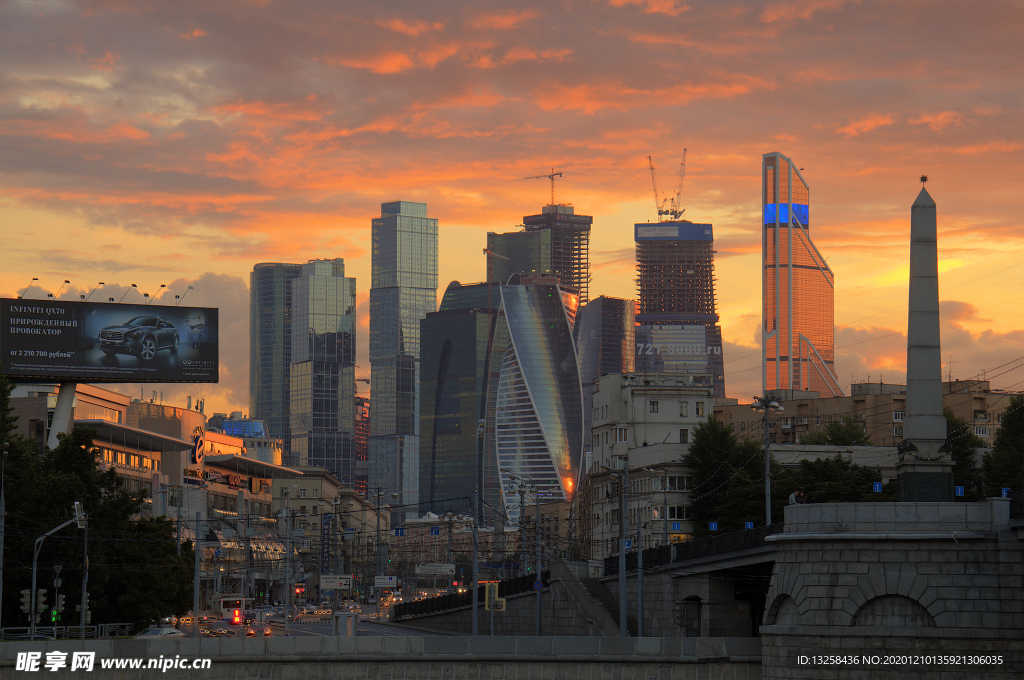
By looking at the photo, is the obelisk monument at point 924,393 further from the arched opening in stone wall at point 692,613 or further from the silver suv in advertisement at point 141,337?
the silver suv in advertisement at point 141,337

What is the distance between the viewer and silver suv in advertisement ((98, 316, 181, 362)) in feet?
381

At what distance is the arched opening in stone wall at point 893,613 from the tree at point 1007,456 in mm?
51510

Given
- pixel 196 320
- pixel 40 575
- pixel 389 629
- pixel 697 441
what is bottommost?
pixel 389 629

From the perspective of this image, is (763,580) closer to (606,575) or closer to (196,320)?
(606,575)

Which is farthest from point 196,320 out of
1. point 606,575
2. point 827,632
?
point 827,632

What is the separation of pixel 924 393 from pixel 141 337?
73354 mm

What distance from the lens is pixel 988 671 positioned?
183ft

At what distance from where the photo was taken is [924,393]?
66.3 metres

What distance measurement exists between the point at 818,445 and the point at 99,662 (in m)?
126

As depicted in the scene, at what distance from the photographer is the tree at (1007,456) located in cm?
11049

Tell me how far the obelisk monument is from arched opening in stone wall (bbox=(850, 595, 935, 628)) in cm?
871

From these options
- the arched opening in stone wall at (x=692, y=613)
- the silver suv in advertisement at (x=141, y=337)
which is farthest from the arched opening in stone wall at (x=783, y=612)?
the silver suv in advertisement at (x=141, y=337)

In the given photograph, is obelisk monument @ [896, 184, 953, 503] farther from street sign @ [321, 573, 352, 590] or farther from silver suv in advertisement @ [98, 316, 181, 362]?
silver suv in advertisement @ [98, 316, 181, 362]

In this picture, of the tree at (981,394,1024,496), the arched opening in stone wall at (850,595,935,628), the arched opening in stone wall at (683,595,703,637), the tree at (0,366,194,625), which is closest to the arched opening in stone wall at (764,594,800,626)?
the arched opening in stone wall at (850,595,935,628)
